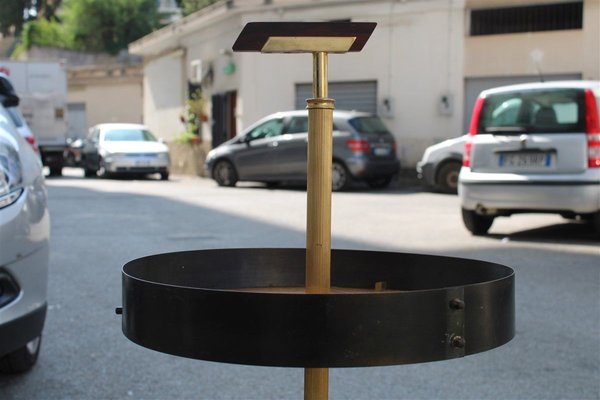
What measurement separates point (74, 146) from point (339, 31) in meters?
26.8

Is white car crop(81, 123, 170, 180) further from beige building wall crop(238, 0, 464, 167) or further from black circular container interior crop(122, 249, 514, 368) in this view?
black circular container interior crop(122, 249, 514, 368)

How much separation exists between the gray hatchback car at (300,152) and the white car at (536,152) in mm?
7327

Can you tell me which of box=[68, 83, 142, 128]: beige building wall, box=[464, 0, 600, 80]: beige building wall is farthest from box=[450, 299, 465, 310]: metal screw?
box=[68, 83, 142, 128]: beige building wall

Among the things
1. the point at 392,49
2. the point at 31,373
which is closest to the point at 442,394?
the point at 31,373

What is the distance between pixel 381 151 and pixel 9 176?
1429cm

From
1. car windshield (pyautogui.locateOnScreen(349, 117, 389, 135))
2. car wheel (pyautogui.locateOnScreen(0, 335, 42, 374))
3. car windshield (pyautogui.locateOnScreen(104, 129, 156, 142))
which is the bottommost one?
car wheel (pyautogui.locateOnScreen(0, 335, 42, 374))

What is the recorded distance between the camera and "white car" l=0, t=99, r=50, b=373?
376 centimetres

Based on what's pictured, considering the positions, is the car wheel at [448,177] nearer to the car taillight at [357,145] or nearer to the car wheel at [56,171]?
the car taillight at [357,145]

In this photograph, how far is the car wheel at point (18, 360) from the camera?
14.9ft

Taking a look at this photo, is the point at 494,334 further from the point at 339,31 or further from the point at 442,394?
the point at 442,394

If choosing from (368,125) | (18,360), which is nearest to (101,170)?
(368,125)

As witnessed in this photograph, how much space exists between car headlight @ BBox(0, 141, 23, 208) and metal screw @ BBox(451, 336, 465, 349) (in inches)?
102

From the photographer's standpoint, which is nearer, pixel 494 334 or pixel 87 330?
pixel 494 334

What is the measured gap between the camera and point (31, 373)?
15.0 feet
